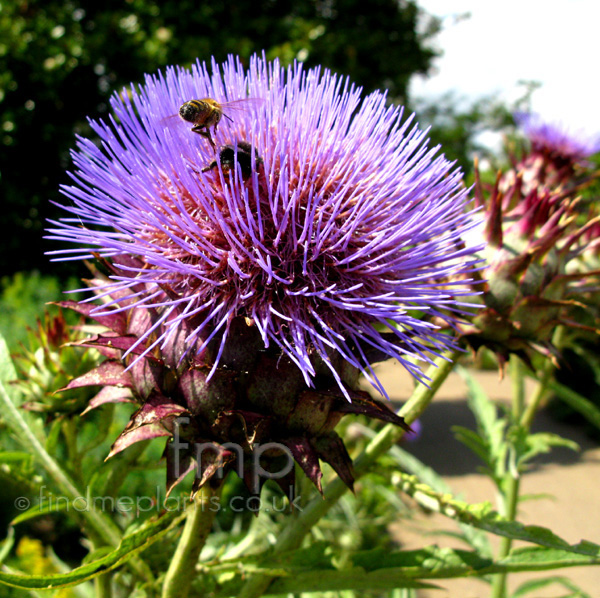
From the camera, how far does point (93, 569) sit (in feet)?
2.12

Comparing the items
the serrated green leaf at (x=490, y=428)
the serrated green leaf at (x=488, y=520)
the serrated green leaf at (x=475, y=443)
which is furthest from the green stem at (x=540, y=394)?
the serrated green leaf at (x=488, y=520)

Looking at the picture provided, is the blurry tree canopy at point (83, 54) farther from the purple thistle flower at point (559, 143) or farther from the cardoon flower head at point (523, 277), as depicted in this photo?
the cardoon flower head at point (523, 277)

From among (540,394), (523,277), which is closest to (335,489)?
(523,277)

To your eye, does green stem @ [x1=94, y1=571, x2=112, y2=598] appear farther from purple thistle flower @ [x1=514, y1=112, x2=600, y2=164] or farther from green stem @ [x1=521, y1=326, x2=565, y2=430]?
purple thistle flower @ [x1=514, y1=112, x2=600, y2=164]

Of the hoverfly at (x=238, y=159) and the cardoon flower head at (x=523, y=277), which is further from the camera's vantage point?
the cardoon flower head at (x=523, y=277)

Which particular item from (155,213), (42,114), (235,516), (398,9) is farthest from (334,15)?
(155,213)

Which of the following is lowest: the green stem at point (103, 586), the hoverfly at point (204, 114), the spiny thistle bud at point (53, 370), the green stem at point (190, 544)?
the green stem at point (103, 586)

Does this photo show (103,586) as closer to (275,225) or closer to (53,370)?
(53,370)

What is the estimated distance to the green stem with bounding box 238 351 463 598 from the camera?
863 millimetres

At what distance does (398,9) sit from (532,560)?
4781 millimetres

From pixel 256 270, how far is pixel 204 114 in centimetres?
27

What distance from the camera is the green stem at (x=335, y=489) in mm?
863

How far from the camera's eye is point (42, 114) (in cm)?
311

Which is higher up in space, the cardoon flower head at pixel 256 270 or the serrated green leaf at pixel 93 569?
the cardoon flower head at pixel 256 270
